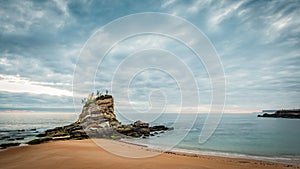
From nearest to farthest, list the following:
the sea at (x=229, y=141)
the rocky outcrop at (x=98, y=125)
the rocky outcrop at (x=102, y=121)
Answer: the sea at (x=229, y=141)
the rocky outcrop at (x=98, y=125)
the rocky outcrop at (x=102, y=121)

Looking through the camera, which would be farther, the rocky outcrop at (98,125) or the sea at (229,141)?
the rocky outcrop at (98,125)

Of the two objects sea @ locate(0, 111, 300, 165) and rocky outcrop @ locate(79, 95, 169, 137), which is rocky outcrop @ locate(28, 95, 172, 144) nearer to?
rocky outcrop @ locate(79, 95, 169, 137)

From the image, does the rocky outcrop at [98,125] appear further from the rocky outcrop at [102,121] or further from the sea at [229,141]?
the sea at [229,141]

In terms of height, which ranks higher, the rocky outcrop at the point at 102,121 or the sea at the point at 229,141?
the rocky outcrop at the point at 102,121

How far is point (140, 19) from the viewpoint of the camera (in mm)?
11641

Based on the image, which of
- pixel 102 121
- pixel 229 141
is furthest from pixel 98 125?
pixel 229 141

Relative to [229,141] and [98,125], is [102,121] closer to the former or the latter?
[98,125]

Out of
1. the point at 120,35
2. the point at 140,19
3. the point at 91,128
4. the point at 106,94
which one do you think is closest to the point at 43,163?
the point at 120,35

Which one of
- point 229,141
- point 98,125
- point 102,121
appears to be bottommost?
point 229,141

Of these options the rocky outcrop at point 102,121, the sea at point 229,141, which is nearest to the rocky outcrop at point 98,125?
the rocky outcrop at point 102,121

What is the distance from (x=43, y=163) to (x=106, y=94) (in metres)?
33.0

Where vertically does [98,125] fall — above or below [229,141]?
above

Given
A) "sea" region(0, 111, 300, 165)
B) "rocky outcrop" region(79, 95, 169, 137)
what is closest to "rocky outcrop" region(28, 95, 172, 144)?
"rocky outcrop" region(79, 95, 169, 137)

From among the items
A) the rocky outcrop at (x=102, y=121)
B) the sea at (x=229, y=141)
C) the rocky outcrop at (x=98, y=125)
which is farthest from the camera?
the rocky outcrop at (x=102, y=121)
